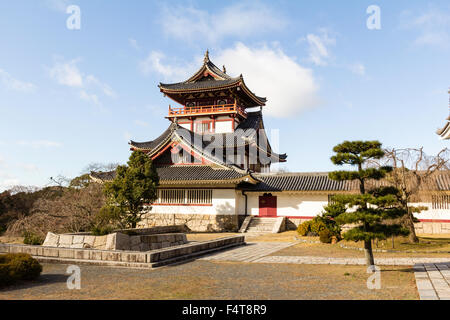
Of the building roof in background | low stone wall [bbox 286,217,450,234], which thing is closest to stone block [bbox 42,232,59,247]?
the building roof in background

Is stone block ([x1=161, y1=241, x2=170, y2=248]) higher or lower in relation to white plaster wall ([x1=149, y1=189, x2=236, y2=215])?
lower

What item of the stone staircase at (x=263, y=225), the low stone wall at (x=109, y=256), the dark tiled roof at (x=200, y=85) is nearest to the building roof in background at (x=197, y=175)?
the stone staircase at (x=263, y=225)

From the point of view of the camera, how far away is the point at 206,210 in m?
26.3

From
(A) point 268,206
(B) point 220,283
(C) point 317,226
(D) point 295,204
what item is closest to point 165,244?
(B) point 220,283

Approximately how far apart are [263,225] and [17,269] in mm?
19256

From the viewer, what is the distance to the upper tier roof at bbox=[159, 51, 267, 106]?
32.1 metres

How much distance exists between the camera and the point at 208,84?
33688mm

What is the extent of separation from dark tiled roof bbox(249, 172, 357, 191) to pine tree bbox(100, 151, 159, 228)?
10.3 m

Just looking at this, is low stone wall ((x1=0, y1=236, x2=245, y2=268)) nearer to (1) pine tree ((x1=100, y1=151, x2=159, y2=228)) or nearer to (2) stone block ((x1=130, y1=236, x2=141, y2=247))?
(2) stone block ((x1=130, y1=236, x2=141, y2=247))

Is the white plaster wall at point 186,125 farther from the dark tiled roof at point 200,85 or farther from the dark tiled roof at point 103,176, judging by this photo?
the dark tiled roof at point 103,176

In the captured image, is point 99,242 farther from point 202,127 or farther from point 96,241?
point 202,127
